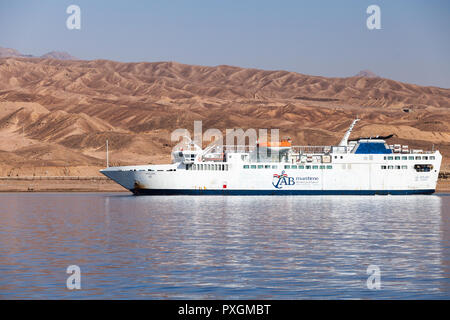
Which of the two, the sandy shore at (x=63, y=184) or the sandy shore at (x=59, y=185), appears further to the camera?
the sandy shore at (x=63, y=184)

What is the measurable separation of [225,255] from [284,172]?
61050mm

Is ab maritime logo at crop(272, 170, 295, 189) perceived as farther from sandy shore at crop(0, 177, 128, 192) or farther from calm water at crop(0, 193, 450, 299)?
calm water at crop(0, 193, 450, 299)

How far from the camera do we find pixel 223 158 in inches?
3775

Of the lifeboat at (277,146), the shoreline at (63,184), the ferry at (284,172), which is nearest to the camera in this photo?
the ferry at (284,172)

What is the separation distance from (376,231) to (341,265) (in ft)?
50.1

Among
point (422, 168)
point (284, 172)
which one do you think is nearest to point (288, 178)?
point (284, 172)

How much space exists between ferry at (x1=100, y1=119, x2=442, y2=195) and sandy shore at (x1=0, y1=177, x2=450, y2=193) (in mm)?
24499

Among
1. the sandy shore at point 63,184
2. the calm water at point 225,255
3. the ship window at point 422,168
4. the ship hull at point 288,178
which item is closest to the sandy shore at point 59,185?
the sandy shore at point 63,184

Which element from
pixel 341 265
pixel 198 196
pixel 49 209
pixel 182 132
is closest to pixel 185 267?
pixel 341 265

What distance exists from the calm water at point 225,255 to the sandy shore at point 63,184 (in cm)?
6099

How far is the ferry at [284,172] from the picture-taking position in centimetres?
9200

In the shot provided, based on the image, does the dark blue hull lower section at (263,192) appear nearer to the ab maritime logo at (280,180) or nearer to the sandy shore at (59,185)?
the ab maritime logo at (280,180)

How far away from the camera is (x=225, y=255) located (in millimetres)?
33594
